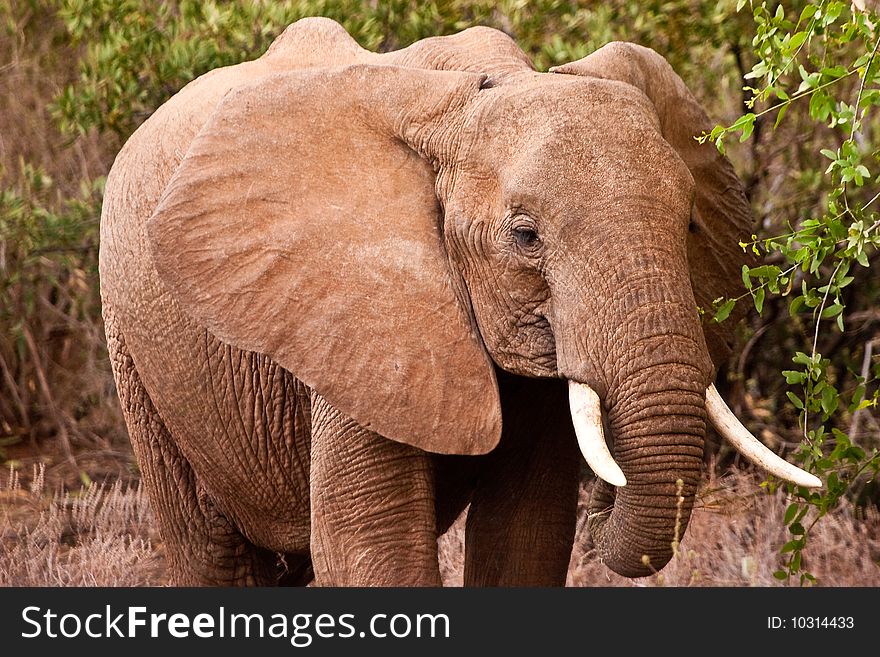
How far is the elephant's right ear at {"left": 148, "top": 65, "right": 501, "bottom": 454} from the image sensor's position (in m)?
3.72

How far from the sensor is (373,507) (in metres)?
3.88

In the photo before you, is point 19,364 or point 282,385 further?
point 19,364

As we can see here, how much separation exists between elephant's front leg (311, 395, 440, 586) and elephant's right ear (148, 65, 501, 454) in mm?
172

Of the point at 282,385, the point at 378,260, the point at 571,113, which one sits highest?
the point at 571,113

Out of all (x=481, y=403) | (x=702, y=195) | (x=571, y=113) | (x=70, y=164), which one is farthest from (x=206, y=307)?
(x=70, y=164)

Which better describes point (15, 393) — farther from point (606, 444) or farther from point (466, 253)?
point (606, 444)

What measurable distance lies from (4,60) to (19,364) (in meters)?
1.49

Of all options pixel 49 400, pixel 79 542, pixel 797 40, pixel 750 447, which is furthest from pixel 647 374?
pixel 49 400

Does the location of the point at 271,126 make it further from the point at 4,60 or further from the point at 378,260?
the point at 4,60

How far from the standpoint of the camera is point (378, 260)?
3.77 metres

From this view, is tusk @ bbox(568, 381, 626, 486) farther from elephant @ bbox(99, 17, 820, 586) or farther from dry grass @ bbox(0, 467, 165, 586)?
dry grass @ bbox(0, 467, 165, 586)

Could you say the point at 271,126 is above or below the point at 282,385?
above

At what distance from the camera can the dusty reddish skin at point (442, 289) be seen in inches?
139

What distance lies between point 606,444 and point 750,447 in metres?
0.32
